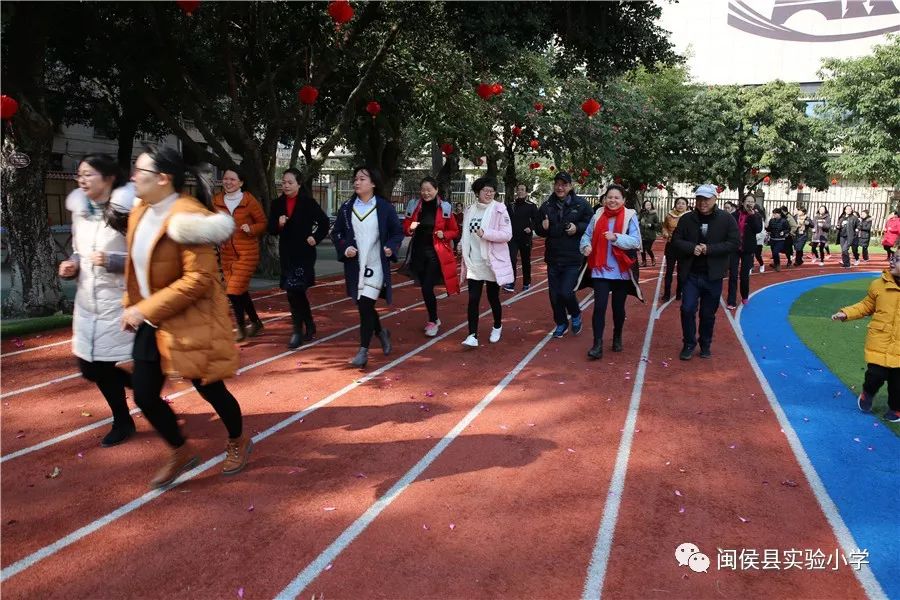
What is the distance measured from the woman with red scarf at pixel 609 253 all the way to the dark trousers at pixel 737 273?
185 inches

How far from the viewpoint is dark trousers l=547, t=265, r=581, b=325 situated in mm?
7922

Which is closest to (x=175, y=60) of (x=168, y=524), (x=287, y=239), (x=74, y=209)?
(x=287, y=239)

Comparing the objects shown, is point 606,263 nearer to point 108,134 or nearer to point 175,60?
point 175,60

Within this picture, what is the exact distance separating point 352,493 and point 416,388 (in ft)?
7.05

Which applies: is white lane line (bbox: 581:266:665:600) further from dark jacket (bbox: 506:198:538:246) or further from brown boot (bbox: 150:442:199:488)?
dark jacket (bbox: 506:198:538:246)

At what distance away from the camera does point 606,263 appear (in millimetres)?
7207

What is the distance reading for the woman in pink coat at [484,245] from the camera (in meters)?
7.45

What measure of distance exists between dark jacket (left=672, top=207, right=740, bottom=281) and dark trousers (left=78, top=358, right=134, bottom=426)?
5585 mm

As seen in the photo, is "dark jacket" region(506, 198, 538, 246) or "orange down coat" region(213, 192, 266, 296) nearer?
"orange down coat" region(213, 192, 266, 296)

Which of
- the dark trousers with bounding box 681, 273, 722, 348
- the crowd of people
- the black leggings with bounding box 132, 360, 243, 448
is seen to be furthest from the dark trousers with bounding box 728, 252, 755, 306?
the black leggings with bounding box 132, 360, 243, 448

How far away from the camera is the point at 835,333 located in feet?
30.0

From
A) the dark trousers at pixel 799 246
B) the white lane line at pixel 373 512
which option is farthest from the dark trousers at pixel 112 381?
the dark trousers at pixel 799 246

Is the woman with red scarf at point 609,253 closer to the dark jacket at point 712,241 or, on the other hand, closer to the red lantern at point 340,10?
the dark jacket at point 712,241

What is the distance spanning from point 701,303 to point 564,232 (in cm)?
174
